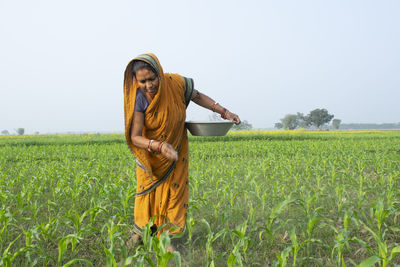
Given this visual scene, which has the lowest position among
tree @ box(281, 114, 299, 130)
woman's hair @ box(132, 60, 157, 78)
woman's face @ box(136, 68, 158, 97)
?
woman's face @ box(136, 68, 158, 97)

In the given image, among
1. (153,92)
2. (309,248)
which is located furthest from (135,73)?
(309,248)

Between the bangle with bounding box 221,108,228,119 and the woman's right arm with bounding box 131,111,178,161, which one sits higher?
the bangle with bounding box 221,108,228,119

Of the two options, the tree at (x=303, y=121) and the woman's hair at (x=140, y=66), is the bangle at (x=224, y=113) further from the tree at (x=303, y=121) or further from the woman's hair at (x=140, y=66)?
the tree at (x=303, y=121)

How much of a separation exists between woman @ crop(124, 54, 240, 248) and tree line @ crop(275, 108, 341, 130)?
79.4m

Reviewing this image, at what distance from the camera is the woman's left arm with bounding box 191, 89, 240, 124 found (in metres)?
2.75

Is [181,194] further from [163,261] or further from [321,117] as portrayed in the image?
[321,117]

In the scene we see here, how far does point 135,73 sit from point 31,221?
2445mm

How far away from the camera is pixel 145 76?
7.27ft

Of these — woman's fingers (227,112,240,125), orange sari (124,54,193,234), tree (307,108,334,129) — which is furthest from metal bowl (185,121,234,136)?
tree (307,108,334,129)

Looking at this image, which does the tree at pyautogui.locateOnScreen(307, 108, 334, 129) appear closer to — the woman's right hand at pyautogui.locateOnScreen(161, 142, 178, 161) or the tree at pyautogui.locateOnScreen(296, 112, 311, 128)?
the tree at pyautogui.locateOnScreen(296, 112, 311, 128)

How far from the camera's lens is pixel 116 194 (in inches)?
165

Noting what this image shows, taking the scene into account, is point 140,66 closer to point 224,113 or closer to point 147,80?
point 147,80

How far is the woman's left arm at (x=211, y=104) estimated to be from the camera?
2746mm

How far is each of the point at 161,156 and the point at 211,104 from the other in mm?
796
